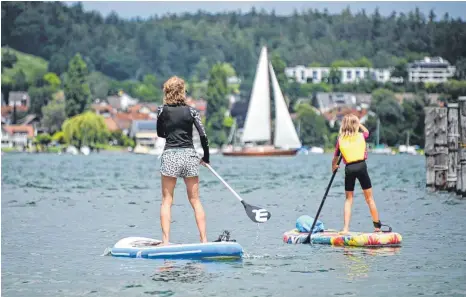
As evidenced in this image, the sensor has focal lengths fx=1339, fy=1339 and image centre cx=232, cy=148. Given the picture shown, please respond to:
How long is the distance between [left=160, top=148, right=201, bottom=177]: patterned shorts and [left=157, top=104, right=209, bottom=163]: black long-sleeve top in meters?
0.10

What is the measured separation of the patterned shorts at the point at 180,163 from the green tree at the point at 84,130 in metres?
162

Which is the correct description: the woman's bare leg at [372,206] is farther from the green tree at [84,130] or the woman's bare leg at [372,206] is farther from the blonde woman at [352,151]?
the green tree at [84,130]

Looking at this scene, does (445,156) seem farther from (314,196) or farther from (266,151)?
(266,151)

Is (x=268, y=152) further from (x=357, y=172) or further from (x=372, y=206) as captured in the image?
(x=357, y=172)

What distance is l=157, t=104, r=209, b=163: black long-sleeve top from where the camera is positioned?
775 inches

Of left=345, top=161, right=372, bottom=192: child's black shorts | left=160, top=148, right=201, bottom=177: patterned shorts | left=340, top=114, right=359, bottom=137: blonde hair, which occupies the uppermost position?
left=340, top=114, right=359, bottom=137: blonde hair

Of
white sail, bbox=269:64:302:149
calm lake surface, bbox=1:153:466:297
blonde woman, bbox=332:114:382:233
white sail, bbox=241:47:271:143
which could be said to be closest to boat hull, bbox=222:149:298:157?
white sail, bbox=269:64:302:149

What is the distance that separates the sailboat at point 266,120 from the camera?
121m

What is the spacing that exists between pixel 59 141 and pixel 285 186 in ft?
475

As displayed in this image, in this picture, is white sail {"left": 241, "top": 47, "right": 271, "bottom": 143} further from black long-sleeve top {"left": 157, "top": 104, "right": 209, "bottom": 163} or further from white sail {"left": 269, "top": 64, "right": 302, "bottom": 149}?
black long-sleeve top {"left": 157, "top": 104, "right": 209, "bottom": 163}

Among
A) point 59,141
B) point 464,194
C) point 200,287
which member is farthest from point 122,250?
point 59,141

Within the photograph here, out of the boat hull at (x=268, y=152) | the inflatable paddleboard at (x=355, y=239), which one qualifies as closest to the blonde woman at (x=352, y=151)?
the inflatable paddleboard at (x=355, y=239)

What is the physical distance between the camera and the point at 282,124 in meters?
125

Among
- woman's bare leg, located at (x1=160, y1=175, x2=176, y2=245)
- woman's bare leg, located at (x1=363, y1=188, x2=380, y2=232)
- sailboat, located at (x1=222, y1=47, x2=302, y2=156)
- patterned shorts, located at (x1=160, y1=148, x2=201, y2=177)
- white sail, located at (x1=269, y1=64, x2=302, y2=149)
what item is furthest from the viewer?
white sail, located at (x1=269, y1=64, x2=302, y2=149)
